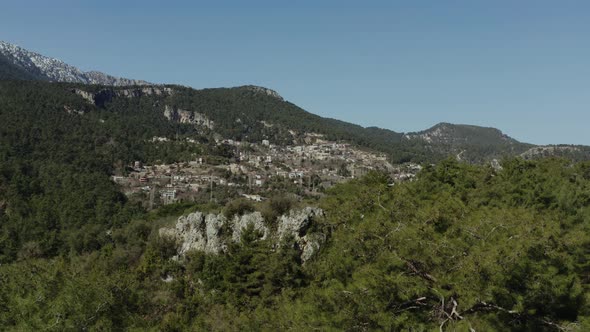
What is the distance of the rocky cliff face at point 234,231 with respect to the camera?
30.1 meters

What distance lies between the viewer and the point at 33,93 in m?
116

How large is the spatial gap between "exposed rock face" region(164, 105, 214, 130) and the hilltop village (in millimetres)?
20960

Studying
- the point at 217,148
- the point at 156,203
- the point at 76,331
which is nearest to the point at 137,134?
the point at 217,148

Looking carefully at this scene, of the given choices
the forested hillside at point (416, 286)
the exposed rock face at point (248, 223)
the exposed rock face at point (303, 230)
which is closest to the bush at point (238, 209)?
the exposed rock face at point (248, 223)

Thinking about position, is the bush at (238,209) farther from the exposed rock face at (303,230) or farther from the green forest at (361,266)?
the exposed rock face at (303,230)

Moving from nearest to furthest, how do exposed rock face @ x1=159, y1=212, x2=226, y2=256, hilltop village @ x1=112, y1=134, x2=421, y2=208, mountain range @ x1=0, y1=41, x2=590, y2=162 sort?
exposed rock face @ x1=159, y1=212, x2=226, y2=256, hilltop village @ x1=112, y1=134, x2=421, y2=208, mountain range @ x1=0, y1=41, x2=590, y2=162

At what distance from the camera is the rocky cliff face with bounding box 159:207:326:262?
30087 mm

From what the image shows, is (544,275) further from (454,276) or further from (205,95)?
(205,95)

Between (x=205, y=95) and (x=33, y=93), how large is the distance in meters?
75.6

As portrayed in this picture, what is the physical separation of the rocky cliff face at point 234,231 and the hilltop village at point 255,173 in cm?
2887

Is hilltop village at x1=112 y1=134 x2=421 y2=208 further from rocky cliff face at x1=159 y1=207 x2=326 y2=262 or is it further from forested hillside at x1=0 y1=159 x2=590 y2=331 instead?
forested hillside at x1=0 y1=159 x2=590 y2=331

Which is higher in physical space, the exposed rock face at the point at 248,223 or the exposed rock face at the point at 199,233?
the exposed rock face at the point at 248,223

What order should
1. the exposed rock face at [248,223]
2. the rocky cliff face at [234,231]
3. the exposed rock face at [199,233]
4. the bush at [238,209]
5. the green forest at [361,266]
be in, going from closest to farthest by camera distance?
the green forest at [361,266] → the rocky cliff face at [234,231] → the exposed rock face at [248,223] → the exposed rock face at [199,233] → the bush at [238,209]

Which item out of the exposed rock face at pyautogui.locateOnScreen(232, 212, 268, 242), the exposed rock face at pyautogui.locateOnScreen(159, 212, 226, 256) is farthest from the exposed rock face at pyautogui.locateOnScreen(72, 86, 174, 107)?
the exposed rock face at pyautogui.locateOnScreen(232, 212, 268, 242)
